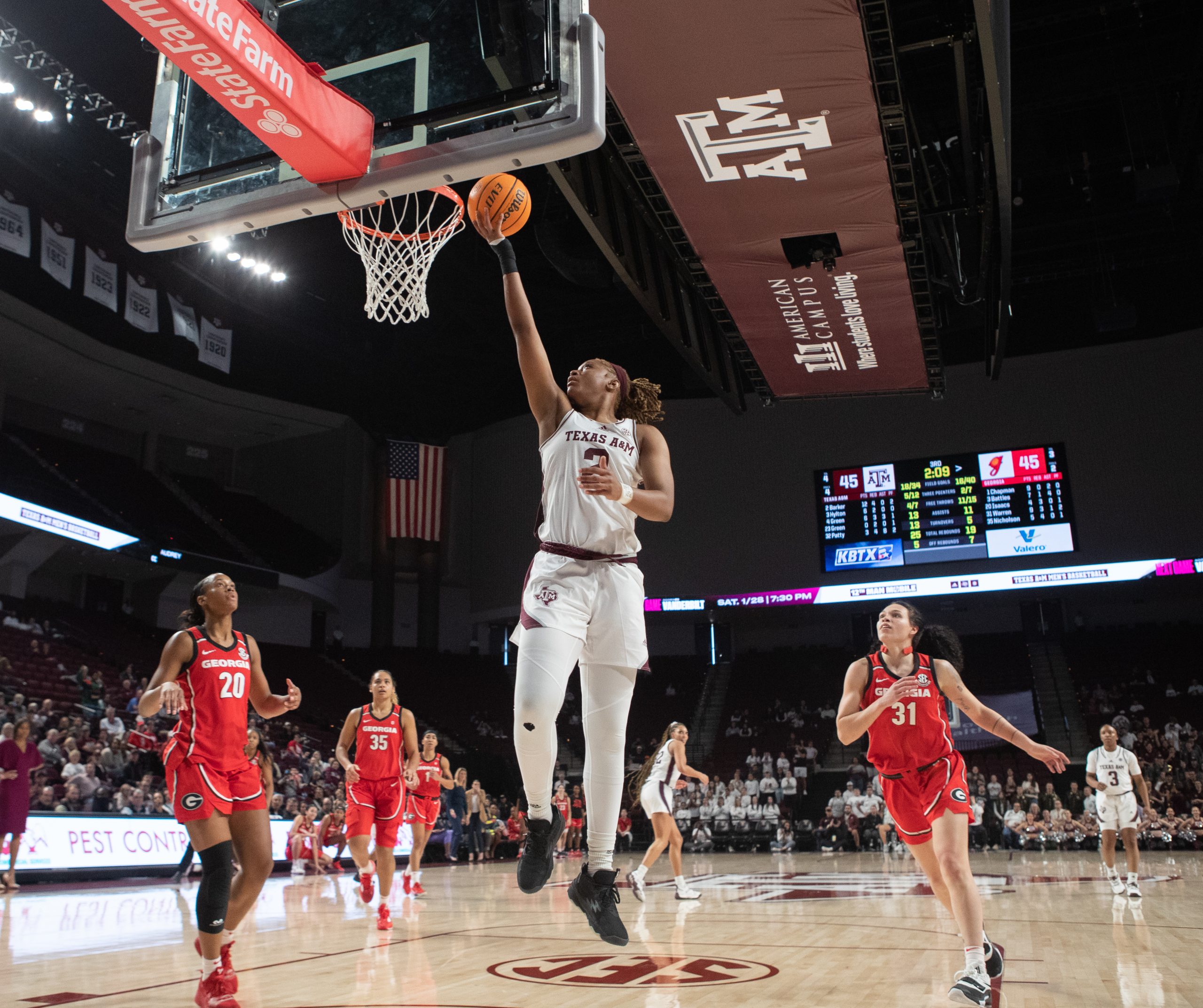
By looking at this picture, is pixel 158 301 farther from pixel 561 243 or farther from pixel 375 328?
pixel 561 243

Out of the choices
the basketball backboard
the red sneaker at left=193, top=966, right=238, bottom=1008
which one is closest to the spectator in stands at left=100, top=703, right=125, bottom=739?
the red sneaker at left=193, top=966, right=238, bottom=1008

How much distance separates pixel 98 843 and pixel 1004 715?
65.3 ft

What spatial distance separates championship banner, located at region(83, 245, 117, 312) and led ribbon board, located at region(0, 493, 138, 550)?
4.26m

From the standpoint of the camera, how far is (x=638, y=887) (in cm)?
1093

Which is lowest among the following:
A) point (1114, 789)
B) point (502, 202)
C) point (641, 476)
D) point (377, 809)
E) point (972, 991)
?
point (972, 991)

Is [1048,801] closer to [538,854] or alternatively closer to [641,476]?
[641,476]

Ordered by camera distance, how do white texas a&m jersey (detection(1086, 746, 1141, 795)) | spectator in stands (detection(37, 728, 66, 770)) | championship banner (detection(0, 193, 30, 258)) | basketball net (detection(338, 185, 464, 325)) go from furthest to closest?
championship banner (detection(0, 193, 30, 258)) → spectator in stands (detection(37, 728, 66, 770)) → white texas a&m jersey (detection(1086, 746, 1141, 795)) → basketball net (detection(338, 185, 464, 325))

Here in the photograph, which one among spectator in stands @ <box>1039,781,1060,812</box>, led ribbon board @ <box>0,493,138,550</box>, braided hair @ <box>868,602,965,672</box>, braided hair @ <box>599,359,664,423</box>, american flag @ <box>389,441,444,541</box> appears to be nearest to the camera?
braided hair @ <box>599,359,664,423</box>

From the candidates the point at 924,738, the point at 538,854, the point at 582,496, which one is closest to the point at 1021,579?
A: the point at 924,738

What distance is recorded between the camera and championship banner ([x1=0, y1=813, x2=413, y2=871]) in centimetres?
1248

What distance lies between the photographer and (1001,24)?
6.48 meters

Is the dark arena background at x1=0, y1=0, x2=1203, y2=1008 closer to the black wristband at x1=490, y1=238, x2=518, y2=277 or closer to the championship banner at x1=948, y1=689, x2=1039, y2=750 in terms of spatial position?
the championship banner at x1=948, y1=689, x2=1039, y2=750

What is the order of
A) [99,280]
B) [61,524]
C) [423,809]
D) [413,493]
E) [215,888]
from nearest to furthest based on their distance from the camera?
[215,888] → [423,809] → [99,280] → [61,524] → [413,493]

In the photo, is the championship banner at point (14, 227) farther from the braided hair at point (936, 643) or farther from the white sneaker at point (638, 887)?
the braided hair at point (936, 643)
